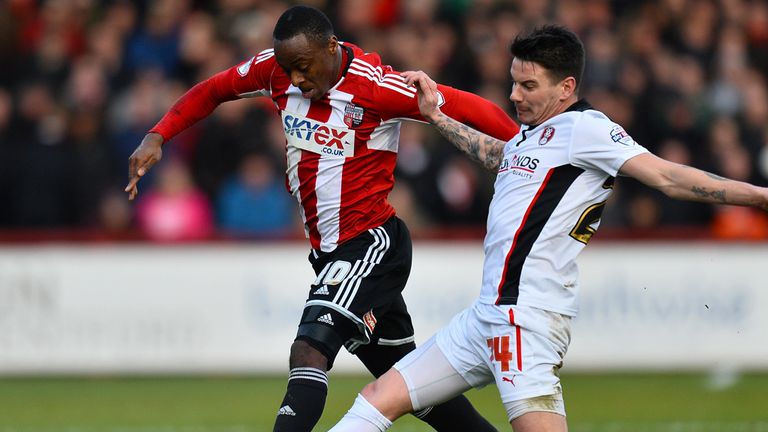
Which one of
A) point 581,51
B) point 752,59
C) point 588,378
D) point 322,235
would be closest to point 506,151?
point 581,51

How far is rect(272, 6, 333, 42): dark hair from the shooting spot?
22.2ft

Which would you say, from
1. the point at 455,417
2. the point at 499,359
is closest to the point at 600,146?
the point at 499,359

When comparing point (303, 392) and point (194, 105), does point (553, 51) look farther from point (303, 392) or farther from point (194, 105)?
point (194, 105)

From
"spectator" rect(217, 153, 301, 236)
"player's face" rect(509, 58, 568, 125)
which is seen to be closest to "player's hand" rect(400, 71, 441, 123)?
"player's face" rect(509, 58, 568, 125)

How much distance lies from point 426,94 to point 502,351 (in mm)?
1523

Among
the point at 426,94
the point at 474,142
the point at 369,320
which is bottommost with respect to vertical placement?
the point at 369,320

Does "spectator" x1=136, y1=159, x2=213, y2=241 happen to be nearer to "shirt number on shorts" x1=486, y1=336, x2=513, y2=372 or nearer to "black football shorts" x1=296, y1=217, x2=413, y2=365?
"black football shorts" x1=296, y1=217, x2=413, y2=365

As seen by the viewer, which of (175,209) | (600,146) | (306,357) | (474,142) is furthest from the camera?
(175,209)

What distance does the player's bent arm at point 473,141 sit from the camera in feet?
22.4

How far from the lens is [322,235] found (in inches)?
292

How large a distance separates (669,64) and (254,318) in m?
6.11

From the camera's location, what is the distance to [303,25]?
22.3 ft

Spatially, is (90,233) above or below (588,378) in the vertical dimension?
above

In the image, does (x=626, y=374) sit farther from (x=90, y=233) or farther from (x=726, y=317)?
(x=90, y=233)
